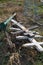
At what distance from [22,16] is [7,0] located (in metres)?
2.95

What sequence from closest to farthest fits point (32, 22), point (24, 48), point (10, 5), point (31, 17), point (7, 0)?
point (24, 48)
point (32, 22)
point (31, 17)
point (10, 5)
point (7, 0)

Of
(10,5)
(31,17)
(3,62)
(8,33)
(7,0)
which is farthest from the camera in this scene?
(7,0)

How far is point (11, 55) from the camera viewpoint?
209 inches

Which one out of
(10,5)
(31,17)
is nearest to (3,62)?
(31,17)

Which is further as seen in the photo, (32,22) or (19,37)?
(32,22)

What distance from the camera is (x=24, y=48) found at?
5.63m

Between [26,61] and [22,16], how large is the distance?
3.43 m

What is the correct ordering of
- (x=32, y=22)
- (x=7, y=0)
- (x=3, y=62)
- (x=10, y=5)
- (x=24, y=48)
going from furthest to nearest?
(x=7, y=0)
(x=10, y=5)
(x=32, y=22)
(x=24, y=48)
(x=3, y=62)

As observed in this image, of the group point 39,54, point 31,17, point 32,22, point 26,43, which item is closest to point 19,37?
point 26,43

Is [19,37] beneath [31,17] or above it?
above

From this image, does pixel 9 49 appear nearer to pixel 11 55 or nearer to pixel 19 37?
pixel 11 55

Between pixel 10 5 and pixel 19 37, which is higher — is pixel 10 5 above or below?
below

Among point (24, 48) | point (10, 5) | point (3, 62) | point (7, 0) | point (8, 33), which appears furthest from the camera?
point (7, 0)

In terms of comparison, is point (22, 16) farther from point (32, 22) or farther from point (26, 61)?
point (26, 61)
